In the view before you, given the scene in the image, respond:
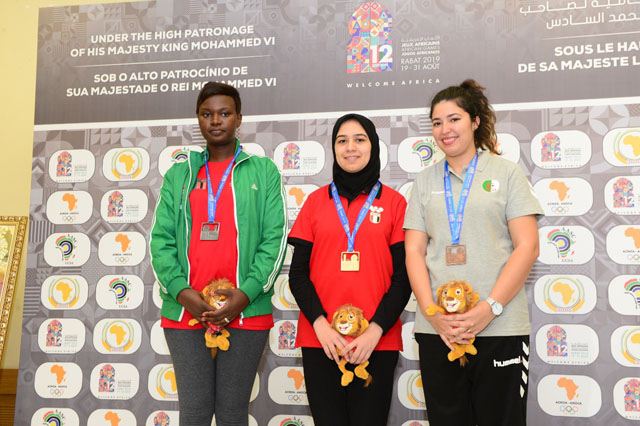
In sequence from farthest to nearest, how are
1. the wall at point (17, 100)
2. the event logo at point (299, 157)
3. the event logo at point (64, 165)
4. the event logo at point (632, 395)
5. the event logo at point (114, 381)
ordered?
the wall at point (17, 100)
the event logo at point (64, 165)
the event logo at point (114, 381)
the event logo at point (299, 157)
the event logo at point (632, 395)

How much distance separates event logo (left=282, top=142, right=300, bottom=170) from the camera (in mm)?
3172

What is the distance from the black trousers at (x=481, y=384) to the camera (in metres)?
1.89

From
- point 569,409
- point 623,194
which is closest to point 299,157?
point 623,194

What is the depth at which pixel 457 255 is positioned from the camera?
6.55 ft

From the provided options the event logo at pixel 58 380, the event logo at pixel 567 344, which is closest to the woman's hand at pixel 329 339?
the event logo at pixel 567 344

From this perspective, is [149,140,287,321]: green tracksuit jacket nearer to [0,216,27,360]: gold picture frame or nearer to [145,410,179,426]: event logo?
[145,410,179,426]: event logo

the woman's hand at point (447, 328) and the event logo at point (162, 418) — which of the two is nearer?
the woman's hand at point (447, 328)

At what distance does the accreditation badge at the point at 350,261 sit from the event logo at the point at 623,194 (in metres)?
1.61

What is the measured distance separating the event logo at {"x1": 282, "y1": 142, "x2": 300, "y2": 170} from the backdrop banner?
12mm

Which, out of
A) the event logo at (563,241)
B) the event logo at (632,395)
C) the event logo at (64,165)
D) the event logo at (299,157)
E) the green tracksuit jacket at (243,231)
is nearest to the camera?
the green tracksuit jacket at (243,231)

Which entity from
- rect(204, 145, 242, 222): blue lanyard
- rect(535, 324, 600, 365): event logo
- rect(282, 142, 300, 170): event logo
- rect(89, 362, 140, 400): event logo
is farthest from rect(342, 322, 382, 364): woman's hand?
rect(89, 362, 140, 400): event logo

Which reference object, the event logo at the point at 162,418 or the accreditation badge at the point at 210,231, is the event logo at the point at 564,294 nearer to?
the accreditation badge at the point at 210,231

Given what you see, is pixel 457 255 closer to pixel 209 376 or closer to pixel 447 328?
pixel 447 328

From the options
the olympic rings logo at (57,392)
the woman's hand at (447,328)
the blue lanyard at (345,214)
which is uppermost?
the blue lanyard at (345,214)
